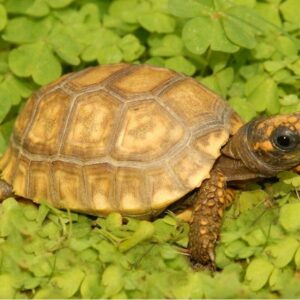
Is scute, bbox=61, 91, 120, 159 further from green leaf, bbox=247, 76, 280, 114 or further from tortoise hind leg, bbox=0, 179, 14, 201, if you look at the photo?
green leaf, bbox=247, 76, 280, 114

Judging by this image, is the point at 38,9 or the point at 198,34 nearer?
the point at 198,34

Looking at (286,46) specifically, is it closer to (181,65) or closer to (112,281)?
(181,65)

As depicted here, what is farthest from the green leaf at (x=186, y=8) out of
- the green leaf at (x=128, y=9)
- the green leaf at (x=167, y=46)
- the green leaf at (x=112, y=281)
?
the green leaf at (x=112, y=281)

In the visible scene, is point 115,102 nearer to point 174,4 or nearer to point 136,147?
point 136,147

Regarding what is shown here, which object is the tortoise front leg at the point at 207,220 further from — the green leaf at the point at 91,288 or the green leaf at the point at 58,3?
the green leaf at the point at 58,3

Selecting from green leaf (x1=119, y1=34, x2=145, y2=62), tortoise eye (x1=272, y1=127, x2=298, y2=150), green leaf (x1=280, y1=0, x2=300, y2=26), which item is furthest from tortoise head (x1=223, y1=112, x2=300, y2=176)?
green leaf (x1=280, y1=0, x2=300, y2=26)

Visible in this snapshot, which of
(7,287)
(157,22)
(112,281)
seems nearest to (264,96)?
(157,22)

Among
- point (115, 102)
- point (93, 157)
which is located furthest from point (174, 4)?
point (93, 157)
